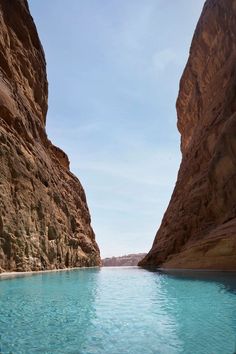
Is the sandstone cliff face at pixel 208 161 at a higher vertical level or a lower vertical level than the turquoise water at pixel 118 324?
higher

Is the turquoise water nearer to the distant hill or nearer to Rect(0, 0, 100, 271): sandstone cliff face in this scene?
Rect(0, 0, 100, 271): sandstone cliff face

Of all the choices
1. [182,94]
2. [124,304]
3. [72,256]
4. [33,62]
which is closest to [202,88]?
[182,94]

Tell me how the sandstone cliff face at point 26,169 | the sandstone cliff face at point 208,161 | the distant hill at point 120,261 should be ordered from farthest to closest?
the distant hill at point 120,261, the sandstone cliff face at point 208,161, the sandstone cliff face at point 26,169

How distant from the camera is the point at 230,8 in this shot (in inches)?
1657

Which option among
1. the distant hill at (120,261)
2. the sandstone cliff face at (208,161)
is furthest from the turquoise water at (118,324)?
the distant hill at (120,261)

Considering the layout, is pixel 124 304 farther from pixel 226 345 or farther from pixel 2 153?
pixel 2 153

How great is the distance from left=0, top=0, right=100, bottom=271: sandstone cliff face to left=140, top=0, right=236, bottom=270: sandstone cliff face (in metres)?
11.7

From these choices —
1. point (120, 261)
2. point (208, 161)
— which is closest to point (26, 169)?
point (208, 161)

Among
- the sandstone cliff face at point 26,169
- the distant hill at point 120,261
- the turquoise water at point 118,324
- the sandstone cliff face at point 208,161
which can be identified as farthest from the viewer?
the distant hill at point 120,261

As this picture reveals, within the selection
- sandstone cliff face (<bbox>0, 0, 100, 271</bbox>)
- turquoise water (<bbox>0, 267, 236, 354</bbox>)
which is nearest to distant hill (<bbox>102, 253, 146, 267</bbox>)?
sandstone cliff face (<bbox>0, 0, 100, 271</bbox>)

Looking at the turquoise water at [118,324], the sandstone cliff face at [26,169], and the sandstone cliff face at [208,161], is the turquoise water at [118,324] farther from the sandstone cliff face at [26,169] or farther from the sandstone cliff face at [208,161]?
the sandstone cliff face at [208,161]

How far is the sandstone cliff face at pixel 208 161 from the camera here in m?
28.4

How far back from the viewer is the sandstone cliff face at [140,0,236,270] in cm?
2839

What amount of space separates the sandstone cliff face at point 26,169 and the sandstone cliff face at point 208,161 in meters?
11.7
